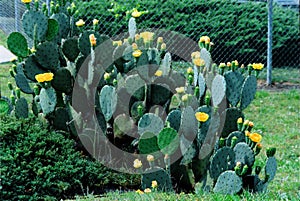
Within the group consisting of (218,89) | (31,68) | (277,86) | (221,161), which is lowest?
(277,86)

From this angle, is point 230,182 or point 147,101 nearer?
point 230,182

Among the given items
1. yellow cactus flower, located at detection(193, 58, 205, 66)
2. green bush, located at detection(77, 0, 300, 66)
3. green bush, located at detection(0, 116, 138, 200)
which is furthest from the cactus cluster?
green bush, located at detection(77, 0, 300, 66)

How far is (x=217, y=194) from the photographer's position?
3.49 meters

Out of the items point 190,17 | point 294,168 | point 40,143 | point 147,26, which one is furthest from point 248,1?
point 40,143

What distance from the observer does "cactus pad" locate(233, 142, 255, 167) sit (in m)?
3.63

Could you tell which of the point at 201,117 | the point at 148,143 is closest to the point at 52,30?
the point at 148,143

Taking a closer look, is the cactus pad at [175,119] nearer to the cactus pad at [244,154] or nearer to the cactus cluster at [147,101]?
the cactus cluster at [147,101]

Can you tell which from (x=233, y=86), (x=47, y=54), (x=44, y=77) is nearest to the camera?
(x=233, y=86)

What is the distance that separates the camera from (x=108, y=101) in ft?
13.7

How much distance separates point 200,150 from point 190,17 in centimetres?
724

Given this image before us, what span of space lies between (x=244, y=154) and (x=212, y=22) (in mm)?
7271

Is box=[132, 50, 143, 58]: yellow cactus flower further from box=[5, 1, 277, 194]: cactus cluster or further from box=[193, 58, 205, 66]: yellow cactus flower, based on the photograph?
box=[193, 58, 205, 66]: yellow cactus flower

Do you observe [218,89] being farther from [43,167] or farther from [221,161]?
[43,167]

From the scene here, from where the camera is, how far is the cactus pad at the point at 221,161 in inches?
144
